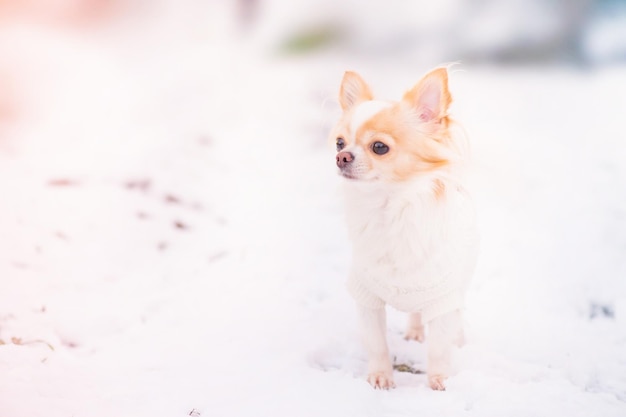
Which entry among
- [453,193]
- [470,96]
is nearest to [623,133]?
[470,96]

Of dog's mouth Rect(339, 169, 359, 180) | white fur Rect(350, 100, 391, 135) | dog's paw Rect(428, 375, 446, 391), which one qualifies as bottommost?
dog's paw Rect(428, 375, 446, 391)

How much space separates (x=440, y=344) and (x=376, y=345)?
0.22 meters

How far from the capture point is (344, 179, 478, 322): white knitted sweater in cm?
214

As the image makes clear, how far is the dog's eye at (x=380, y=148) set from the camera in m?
2.06

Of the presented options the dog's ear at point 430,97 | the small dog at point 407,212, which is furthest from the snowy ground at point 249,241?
the dog's ear at point 430,97

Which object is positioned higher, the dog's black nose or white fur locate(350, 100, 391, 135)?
white fur locate(350, 100, 391, 135)

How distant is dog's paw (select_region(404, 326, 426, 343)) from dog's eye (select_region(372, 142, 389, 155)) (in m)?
0.92

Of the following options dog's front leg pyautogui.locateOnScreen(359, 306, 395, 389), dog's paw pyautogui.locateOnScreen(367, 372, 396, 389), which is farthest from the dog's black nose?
dog's paw pyautogui.locateOnScreen(367, 372, 396, 389)

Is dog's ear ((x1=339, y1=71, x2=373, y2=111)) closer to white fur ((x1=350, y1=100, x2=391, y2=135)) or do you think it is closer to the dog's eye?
white fur ((x1=350, y1=100, x2=391, y2=135))

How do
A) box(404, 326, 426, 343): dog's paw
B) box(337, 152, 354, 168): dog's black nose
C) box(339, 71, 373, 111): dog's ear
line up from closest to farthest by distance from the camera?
box(337, 152, 354, 168): dog's black nose → box(339, 71, 373, 111): dog's ear → box(404, 326, 426, 343): dog's paw

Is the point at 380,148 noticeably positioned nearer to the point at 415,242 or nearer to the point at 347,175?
the point at 347,175

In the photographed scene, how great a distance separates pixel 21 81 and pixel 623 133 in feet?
14.4

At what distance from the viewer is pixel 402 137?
2.07 m

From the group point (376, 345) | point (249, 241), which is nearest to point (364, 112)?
point (376, 345)
